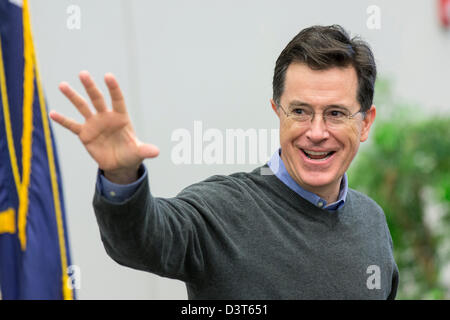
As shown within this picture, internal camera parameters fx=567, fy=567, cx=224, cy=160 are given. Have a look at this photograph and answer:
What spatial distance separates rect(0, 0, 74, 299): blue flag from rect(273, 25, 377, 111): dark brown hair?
72 centimetres

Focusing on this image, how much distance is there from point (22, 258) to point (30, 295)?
11 centimetres

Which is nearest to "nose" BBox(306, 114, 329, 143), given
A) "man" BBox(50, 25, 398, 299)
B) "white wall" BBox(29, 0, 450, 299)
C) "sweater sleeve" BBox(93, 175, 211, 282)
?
"man" BBox(50, 25, 398, 299)

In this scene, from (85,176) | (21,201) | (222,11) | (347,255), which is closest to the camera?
(347,255)

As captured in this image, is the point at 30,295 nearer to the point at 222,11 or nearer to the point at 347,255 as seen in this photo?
the point at 347,255

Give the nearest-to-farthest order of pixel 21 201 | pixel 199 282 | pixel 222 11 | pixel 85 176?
pixel 199 282
pixel 21 201
pixel 85 176
pixel 222 11

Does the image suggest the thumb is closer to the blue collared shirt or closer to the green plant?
the blue collared shirt

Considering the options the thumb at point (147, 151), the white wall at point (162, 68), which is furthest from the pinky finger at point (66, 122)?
the white wall at point (162, 68)

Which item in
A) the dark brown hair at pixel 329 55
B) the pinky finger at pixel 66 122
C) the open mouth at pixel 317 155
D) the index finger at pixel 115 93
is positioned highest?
the dark brown hair at pixel 329 55

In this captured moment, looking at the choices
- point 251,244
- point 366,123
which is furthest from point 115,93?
point 366,123

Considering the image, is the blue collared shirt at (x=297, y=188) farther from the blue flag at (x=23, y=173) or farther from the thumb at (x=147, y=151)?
the blue flag at (x=23, y=173)

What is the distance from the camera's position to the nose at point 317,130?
4.14 feet

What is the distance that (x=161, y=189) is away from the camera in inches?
98.0

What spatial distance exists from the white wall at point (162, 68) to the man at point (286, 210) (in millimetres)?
1078
